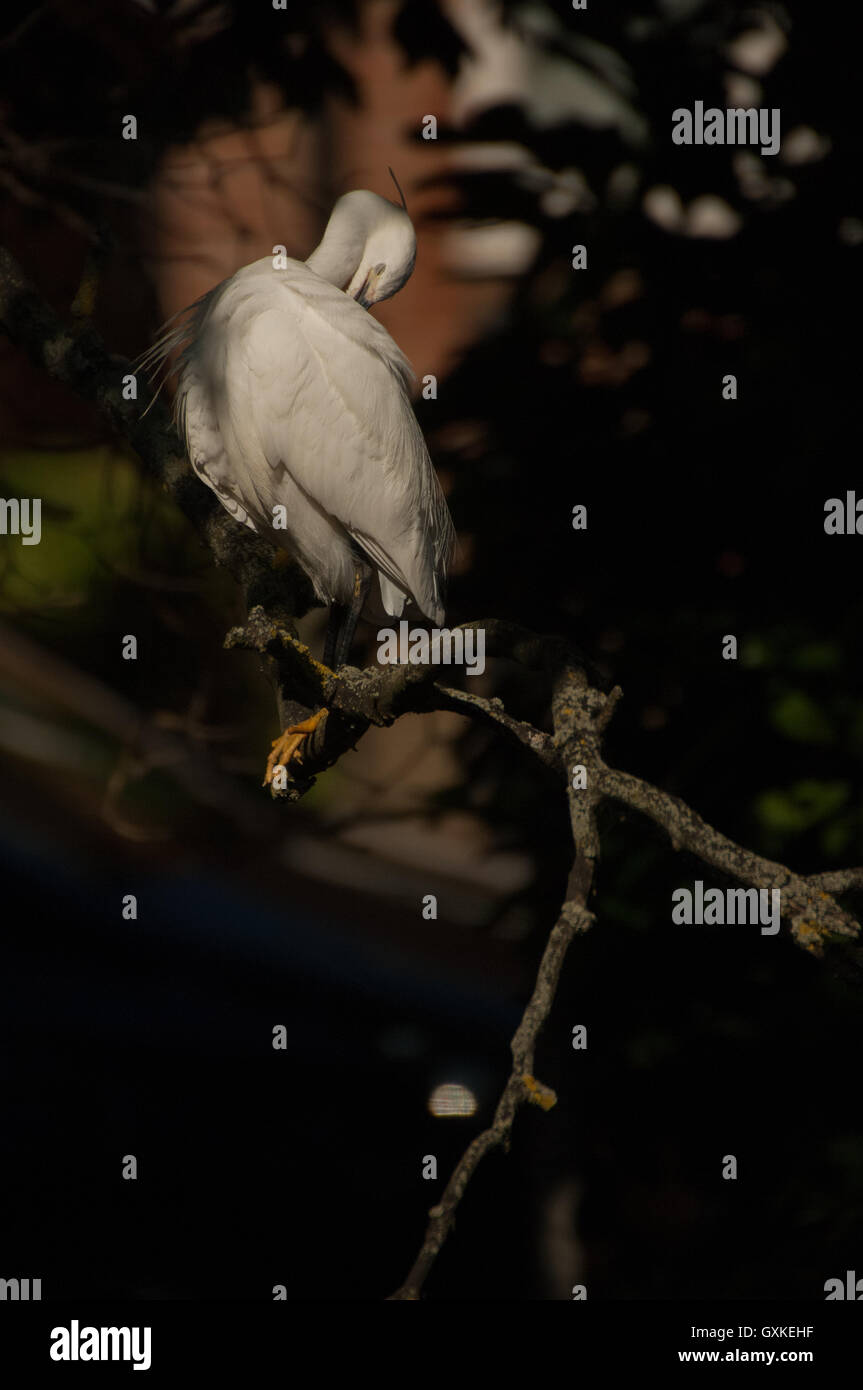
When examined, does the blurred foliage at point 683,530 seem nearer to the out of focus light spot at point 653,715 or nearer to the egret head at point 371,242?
the out of focus light spot at point 653,715

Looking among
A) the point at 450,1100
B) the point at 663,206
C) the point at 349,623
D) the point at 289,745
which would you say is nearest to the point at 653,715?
the point at 349,623

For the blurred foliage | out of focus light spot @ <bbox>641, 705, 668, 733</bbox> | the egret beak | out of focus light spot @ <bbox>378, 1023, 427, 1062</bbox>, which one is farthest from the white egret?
out of focus light spot @ <bbox>378, 1023, 427, 1062</bbox>

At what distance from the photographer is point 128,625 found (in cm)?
325

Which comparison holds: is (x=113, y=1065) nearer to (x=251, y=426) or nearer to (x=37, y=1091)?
(x=37, y=1091)

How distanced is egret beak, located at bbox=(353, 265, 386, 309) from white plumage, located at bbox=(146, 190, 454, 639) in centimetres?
14

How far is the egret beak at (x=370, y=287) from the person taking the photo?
223 centimetres

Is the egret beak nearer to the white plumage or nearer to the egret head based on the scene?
the egret head

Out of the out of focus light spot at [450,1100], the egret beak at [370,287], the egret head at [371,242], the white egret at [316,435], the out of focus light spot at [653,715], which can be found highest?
the egret head at [371,242]

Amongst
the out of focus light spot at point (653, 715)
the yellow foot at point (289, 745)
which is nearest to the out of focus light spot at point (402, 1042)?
the out of focus light spot at point (653, 715)

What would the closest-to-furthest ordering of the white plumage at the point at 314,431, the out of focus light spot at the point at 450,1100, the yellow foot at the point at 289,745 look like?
the yellow foot at the point at 289,745 → the white plumage at the point at 314,431 → the out of focus light spot at the point at 450,1100

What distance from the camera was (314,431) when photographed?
201 centimetres

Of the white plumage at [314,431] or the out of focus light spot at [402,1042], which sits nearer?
the white plumage at [314,431]

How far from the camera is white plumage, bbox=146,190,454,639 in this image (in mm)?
1978

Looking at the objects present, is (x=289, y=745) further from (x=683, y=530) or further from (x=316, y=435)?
(x=683, y=530)
